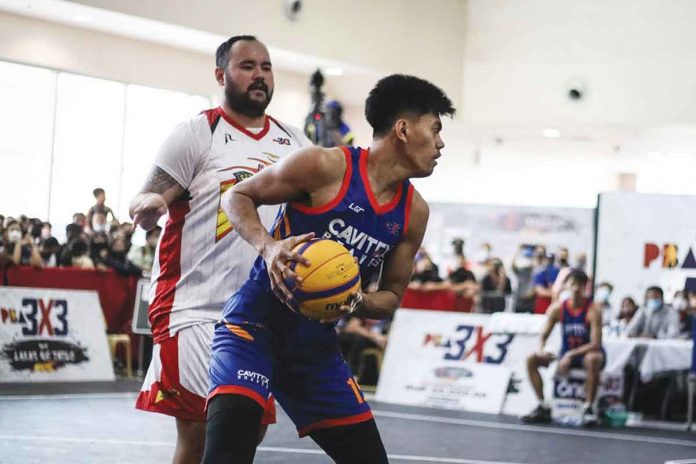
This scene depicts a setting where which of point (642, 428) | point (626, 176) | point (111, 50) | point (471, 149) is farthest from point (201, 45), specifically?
point (626, 176)

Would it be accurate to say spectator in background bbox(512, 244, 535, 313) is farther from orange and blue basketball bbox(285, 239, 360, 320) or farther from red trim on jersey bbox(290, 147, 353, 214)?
orange and blue basketball bbox(285, 239, 360, 320)

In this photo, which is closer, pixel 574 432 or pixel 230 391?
A: pixel 230 391

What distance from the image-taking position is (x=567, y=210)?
2069cm

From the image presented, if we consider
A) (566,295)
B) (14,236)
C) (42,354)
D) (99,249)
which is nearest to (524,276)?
(566,295)

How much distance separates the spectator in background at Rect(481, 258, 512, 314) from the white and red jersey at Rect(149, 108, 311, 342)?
1012 centimetres

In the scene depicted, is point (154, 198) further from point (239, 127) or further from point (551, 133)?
point (551, 133)

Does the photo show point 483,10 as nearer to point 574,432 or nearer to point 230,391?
point 574,432

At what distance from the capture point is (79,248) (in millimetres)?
14086

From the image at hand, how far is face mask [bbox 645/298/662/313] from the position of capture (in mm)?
12242

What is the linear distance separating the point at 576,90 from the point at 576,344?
1071cm

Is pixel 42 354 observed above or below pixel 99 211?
below

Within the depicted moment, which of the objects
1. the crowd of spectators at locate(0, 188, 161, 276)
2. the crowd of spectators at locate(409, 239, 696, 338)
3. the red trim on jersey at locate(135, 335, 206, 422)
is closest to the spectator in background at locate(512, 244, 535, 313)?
the crowd of spectators at locate(409, 239, 696, 338)

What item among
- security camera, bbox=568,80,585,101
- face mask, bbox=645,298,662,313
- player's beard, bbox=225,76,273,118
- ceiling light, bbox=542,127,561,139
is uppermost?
security camera, bbox=568,80,585,101

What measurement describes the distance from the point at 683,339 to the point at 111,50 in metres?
10.8
